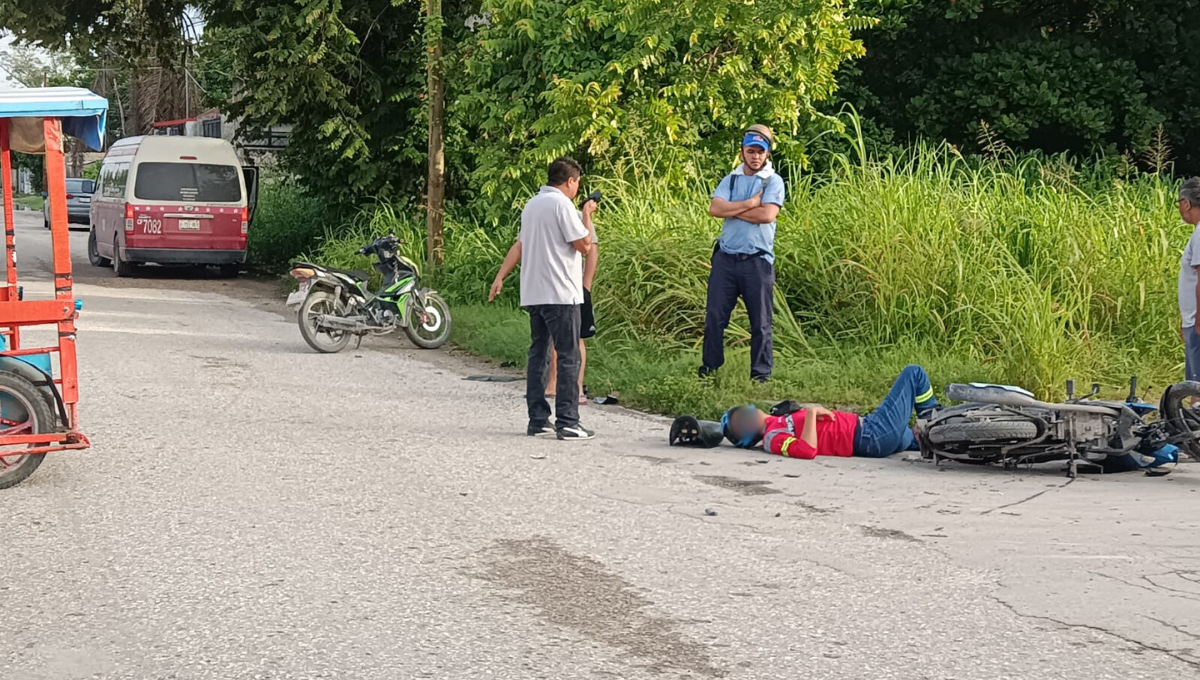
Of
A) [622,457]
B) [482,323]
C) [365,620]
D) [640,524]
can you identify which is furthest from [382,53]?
[365,620]

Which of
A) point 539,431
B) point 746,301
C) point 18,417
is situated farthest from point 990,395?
point 18,417

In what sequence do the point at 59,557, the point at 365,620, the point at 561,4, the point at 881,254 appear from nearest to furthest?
the point at 365,620, the point at 59,557, the point at 881,254, the point at 561,4

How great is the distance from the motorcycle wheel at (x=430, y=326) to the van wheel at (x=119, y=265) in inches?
426

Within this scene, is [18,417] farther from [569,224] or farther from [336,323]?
[336,323]

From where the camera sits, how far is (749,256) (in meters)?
11.4

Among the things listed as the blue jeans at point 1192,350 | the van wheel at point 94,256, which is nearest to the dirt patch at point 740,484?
the blue jeans at point 1192,350

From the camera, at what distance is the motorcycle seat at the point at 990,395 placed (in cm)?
835

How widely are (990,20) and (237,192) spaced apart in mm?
12342

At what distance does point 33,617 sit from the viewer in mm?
5512

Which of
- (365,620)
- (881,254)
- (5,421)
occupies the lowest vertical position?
(365,620)

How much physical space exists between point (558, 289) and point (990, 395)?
9.53 feet

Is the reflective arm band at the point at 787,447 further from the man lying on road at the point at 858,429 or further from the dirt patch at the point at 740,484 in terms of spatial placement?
the dirt patch at the point at 740,484

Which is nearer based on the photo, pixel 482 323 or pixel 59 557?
pixel 59 557

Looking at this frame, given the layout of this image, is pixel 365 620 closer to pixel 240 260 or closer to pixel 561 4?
pixel 561 4
